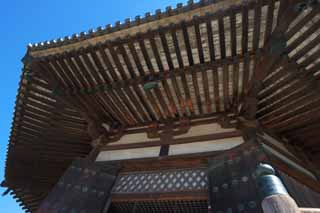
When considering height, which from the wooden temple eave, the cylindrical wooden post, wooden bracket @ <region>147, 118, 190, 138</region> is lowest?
the cylindrical wooden post

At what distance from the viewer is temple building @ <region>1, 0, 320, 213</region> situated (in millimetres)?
2926

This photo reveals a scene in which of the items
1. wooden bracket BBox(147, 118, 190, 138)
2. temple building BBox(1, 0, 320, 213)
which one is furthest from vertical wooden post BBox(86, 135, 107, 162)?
wooden bracket BBox(147, 118, 190, 138)

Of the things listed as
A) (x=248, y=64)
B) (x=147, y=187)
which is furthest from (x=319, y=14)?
(x=147, y=187)

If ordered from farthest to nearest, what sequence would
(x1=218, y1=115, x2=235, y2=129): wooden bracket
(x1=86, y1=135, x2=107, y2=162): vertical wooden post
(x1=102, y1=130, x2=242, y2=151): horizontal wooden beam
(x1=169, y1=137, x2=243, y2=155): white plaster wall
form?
1. (x1=86, y1=135, x2=107, y2=162): vertical wooden post
2. (x1=218, y1=115, x2=235, y2=129): wooden bracket
3. (x1=102, y1=130, x2=242, y2=151): horizontal wooden beam
4. (x1=169, y1=137, x2=243, y2=155): white plaster wall

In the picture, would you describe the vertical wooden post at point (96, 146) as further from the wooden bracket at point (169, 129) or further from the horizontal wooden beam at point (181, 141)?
the wooden bracket at point (169, 129)

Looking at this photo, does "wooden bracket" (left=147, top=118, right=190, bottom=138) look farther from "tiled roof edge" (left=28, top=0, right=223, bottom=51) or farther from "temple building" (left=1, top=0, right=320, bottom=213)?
"tiled roof edge" (left=28, top=0, right=223, bottom=51)

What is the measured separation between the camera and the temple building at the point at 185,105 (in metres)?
2.93

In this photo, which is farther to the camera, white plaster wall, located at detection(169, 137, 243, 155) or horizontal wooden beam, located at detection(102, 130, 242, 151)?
horizontal wooden beam, located at detection(102, 130, 242, 151)

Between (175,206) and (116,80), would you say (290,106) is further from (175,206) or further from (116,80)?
(116,80)

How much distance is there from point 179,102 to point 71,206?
2.51 meters

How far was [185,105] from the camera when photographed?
4.17 m

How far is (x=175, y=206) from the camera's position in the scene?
337 centimetres

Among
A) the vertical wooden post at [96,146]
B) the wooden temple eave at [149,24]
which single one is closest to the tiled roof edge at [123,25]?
the wooden temple eave at [149,24]

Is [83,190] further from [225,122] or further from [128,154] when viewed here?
[225,122]
